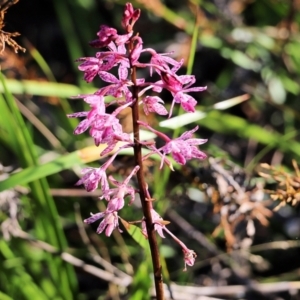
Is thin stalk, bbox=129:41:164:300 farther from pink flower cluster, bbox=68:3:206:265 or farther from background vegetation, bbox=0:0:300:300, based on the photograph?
background vegetation, bbox=0:0:300:300

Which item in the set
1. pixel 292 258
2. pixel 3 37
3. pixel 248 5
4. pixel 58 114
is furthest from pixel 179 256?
pixel 248 5

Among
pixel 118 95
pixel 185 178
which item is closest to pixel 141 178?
pixel 118 95

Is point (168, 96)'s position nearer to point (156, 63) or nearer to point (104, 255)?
point (104, 255)

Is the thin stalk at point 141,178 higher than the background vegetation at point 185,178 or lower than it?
higher

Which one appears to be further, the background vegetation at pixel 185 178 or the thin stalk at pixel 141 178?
the background vegetation at pixel 185 178

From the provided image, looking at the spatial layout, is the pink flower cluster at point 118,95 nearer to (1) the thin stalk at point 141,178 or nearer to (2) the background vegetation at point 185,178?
(1) the thin stalk at point 141,178

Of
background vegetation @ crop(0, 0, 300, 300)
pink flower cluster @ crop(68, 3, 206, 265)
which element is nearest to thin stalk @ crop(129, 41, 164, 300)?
pink flower cluster @ crop(68, 3, 206, 265)

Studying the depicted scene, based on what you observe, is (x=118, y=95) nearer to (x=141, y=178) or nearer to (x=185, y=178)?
(x=141, y=178)

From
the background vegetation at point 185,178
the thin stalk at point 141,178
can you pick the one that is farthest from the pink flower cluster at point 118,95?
the background vegetation at point 185,178

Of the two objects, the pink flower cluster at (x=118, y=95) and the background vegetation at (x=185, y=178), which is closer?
the pink flower cluster at (x=118, y=95)
